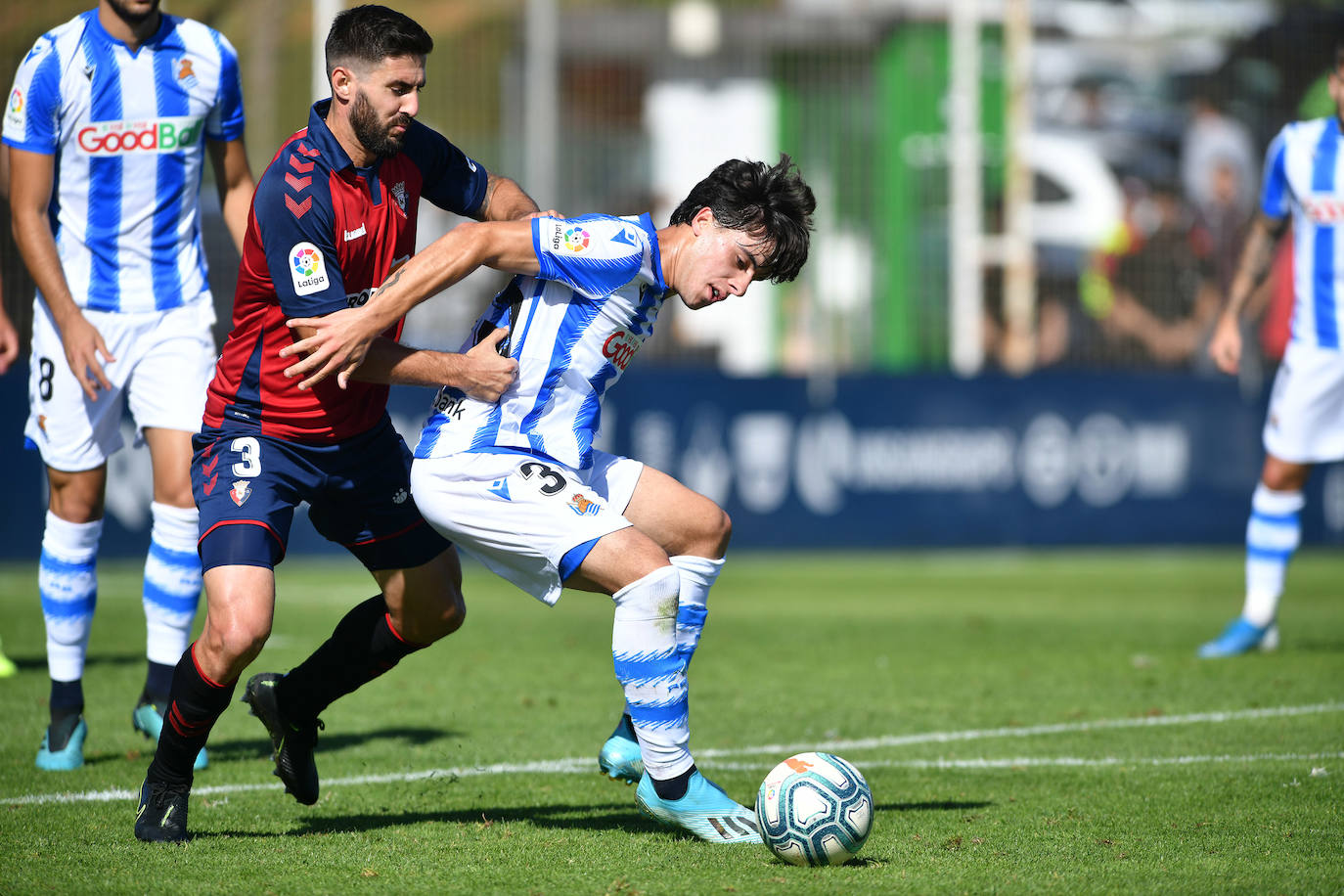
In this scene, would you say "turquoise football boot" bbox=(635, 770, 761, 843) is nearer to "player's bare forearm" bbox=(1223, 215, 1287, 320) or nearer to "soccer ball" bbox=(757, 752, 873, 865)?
"soccer ball" bbox=(757, 752, 873, 865)

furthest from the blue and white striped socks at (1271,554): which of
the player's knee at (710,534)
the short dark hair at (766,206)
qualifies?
the short dark hair at (766,206)

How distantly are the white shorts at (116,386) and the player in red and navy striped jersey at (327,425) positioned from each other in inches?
41.6

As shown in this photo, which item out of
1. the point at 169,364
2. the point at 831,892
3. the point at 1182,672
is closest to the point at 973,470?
the point at 1182,672

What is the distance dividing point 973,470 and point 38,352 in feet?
34.0

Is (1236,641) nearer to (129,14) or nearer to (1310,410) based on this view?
(1310,410)

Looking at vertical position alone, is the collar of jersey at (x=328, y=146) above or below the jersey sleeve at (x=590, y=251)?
above

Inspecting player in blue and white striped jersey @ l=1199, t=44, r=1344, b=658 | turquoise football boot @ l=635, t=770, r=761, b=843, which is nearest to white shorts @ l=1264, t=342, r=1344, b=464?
player in blue and white striped jersey @ l=1199, t=44, r=1344, b=658

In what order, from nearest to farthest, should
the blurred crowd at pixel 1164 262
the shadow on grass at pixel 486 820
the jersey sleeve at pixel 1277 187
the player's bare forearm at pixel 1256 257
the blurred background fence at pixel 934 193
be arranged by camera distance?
the shadow on grass at pixel 486 820 < the jersey sleeve at pixel 1277 187 < the player's bare forearm at pixel 1256 257 < the blurred background fence at pixel 934 193 < the blurred crowd at pixel 1164 262

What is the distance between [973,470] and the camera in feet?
48.6

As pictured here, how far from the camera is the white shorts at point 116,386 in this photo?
5.72 m

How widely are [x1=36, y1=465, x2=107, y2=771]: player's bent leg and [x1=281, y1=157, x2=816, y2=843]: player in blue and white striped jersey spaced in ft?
5.61

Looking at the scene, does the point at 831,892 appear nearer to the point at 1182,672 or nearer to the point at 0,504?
the point at 1182,672

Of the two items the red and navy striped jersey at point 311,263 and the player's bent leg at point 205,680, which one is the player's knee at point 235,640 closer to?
the player's bent leg at point 205,680

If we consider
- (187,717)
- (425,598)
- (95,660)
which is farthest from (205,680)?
(95,660)
